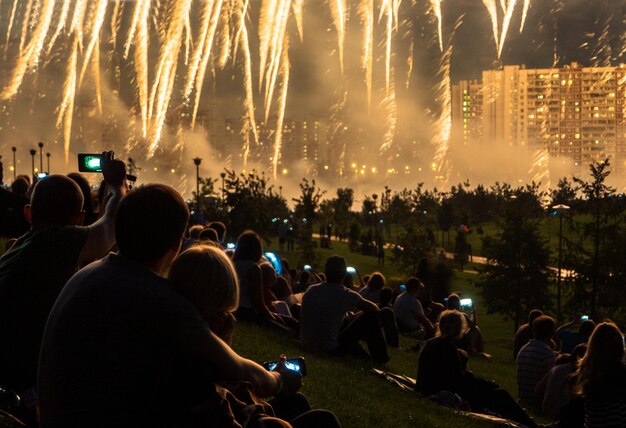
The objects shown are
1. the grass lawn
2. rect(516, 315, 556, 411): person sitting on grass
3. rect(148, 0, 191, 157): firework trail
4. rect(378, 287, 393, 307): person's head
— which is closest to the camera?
the grass lawn

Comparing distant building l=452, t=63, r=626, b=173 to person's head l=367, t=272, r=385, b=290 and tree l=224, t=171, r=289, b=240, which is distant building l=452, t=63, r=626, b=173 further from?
person's head l=367, t=272, r=385, b=290

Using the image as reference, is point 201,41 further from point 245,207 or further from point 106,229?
point 106,229

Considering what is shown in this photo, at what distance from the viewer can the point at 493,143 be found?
175500 mm

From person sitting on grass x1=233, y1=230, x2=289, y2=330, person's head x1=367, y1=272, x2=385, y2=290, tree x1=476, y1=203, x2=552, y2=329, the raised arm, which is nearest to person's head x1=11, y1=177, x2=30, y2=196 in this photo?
person sitting on grass x1=233, y1=230, x2=289, y2=330

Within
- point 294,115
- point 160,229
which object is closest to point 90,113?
point 294,115

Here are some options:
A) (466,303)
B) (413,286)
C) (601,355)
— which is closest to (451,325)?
(601,355)

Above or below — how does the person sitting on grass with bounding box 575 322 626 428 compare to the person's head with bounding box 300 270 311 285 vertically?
above

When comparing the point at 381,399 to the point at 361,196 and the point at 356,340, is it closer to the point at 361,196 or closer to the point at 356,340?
the point at 356,340

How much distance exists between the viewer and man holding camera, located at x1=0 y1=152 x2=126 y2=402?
194 inches

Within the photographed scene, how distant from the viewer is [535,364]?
1156 cm

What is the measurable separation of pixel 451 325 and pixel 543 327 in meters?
2.41

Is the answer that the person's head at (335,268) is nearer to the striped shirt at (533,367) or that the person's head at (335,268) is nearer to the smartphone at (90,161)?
the striped shirt at (533,367)

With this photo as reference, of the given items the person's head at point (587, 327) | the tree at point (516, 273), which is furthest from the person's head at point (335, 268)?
the tree at point (516, 273)

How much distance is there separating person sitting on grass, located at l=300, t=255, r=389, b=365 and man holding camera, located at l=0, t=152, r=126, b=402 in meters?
5.86
